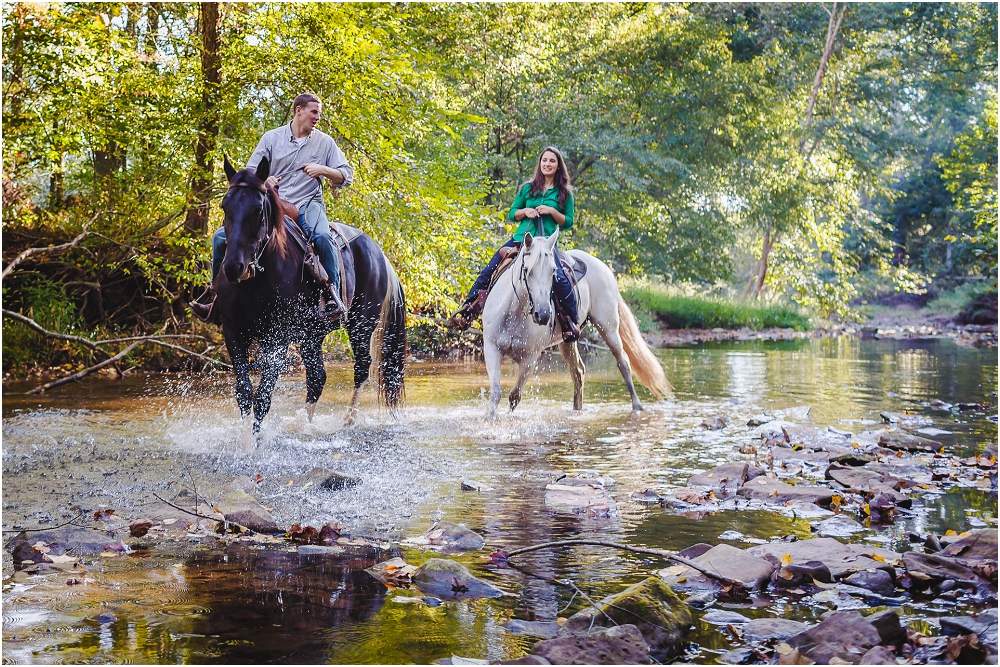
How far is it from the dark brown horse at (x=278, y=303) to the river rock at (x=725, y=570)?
156 inches

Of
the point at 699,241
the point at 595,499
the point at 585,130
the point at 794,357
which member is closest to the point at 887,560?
the point at 595,499

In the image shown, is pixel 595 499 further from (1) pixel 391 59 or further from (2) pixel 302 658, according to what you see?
(1) pixel 391 59

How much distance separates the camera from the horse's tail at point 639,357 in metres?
11.3

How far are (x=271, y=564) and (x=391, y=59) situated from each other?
10.3 metres

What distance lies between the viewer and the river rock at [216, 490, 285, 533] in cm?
486

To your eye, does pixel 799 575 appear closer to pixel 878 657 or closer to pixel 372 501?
pixel 878 657

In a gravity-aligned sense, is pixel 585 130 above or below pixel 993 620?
above

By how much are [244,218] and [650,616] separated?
449 centimetres

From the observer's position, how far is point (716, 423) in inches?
371

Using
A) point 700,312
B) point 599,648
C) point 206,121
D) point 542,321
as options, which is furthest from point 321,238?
point 700,312

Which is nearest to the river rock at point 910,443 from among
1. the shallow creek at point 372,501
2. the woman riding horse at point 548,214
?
the shallow creek at point 372,501

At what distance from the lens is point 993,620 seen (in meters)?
3.33

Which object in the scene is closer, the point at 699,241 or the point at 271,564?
the point at 271,564

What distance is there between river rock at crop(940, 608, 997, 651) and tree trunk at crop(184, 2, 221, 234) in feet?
35.8
